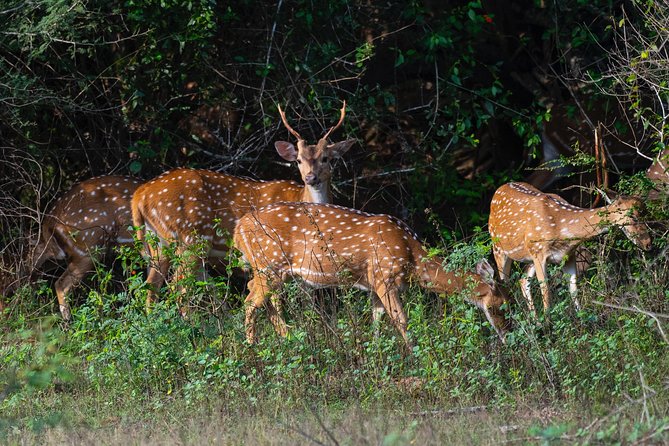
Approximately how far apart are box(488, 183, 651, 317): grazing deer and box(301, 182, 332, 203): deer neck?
1368mm

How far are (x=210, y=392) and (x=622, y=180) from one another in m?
3.20

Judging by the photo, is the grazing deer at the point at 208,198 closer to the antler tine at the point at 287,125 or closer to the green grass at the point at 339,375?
the antler tine at the point at 287,125

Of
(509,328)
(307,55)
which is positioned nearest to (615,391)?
(509,328)

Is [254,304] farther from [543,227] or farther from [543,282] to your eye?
[543,227]

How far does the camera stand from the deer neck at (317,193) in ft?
32.5

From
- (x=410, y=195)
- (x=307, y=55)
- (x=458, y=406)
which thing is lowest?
(x=410, y=195)

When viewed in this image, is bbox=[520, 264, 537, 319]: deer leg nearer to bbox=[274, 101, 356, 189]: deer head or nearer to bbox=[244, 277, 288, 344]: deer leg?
bbox=[244, 277, 288, 344]: deer leg

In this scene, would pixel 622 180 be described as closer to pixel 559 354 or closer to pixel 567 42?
pixel 559 354

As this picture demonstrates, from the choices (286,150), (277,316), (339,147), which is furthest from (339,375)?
(286,150)

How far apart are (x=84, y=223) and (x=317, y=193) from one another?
6.49 ft

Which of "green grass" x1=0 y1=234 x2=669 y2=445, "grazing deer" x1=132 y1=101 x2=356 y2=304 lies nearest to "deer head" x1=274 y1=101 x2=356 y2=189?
"grazing deer" x1=132 y1=101 x2=356 y2=304

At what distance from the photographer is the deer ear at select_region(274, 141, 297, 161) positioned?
10.2m

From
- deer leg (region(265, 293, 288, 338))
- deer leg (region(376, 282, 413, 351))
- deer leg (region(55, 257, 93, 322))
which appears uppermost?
deer leg (region(265, 293, 288, 338))

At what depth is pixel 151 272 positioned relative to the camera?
9898mm
